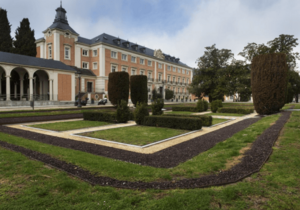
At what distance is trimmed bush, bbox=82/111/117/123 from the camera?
13.9 metres

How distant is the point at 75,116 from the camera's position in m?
16.7

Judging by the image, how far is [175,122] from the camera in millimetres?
11336

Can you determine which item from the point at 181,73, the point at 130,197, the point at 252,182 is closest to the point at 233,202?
the point at 252,182

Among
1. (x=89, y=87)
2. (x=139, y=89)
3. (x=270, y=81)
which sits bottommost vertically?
(x=139, y=89)

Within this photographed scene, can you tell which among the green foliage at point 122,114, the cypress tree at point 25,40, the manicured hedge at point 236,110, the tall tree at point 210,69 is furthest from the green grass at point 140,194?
the cypress tree at point 25,40

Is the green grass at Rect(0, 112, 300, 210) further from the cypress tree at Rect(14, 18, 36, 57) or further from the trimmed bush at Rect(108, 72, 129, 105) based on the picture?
the cypress tree at Rect(14, 18, 36, 57)

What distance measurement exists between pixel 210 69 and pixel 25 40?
39407mm

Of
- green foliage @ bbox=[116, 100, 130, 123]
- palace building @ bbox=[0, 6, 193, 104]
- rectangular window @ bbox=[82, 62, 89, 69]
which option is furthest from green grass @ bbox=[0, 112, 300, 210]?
rectangular window @ bbox=[82, 62, 89, 69]

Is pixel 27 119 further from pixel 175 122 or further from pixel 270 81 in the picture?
pixel 270 81

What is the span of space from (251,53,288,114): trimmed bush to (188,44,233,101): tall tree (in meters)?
19.4

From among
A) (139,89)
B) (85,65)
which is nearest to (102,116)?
(139,89)

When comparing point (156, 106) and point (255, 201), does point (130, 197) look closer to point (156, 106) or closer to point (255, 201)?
point (255, 201)

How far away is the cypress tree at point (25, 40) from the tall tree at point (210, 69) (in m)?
36.1

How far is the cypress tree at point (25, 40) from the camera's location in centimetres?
3850
